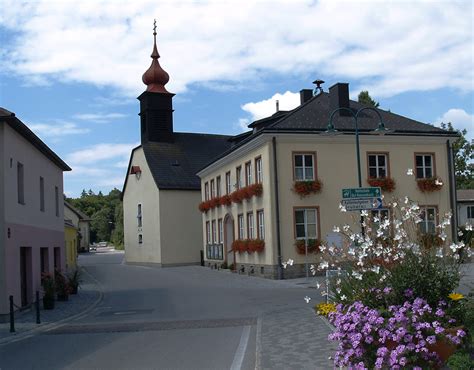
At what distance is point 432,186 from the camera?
1175 inches

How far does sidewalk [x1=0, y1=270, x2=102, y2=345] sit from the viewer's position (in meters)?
14.2

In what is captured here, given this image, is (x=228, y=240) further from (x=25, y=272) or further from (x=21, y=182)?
(x=21, y=182)

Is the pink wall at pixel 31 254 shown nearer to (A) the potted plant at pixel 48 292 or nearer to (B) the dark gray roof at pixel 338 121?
(A) the potted plant at pixel 48 292

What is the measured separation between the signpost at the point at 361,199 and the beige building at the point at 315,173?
387 inches

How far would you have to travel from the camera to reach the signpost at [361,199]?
16.9 m

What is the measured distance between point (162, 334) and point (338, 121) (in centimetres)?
1893

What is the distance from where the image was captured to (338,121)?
29797mm

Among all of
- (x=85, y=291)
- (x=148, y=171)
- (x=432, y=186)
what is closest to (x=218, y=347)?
(x=85, y=291)

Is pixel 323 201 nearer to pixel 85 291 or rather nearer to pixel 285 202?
pixel 285 202

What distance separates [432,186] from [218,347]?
21.3 metres

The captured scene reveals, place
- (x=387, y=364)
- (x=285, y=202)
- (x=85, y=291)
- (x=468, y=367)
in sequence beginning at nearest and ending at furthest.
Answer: (x=468, y=367) → (x=387, y=364) → (x=85, y=291) → (x=285, y=202)

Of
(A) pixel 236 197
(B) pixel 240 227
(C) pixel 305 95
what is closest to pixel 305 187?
(A) pixel 236 197

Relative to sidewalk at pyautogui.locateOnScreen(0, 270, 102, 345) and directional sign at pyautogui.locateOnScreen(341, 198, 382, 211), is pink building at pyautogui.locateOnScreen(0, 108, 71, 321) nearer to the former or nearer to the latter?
sidewalk at pyautogui.locateOnScreen(0, 270, 102, 345)

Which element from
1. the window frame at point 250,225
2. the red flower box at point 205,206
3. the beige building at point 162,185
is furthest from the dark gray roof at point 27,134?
the beige building at point 162,185
